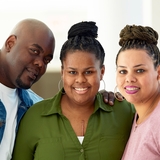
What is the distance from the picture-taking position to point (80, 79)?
4.77 feet

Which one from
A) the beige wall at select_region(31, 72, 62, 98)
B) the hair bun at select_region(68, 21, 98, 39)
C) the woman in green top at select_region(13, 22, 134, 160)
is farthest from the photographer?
the beige wall at select_region(31, 72, 62, 98)

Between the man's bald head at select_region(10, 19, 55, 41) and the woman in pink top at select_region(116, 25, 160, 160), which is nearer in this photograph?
the woman in pink top at select_region(116, 25, 160, 160)

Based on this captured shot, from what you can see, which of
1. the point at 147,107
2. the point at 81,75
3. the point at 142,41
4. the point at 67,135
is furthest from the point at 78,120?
the point at 142,41

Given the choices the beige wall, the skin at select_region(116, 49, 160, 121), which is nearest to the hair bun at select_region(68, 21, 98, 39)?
the skin at select_region(116, 49, 160, 121)

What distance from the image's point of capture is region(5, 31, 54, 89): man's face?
159 centimetres

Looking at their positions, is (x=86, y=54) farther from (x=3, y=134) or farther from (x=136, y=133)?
(x=3, y=134)

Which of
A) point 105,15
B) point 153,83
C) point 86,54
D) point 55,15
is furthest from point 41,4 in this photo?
point 153,83

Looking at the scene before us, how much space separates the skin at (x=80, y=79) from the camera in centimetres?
147

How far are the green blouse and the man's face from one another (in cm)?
15

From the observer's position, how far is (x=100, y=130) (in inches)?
58.0

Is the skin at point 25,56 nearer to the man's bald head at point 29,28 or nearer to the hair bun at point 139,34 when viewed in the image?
the man's bald head at point 29,28

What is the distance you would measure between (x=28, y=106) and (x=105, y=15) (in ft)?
4.50

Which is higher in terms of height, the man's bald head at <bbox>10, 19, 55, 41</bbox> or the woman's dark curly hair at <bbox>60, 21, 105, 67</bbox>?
the man's bald head at <bbox>10, 19, 55, 41</bbox>

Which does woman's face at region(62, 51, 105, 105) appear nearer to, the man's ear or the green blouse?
the green blouse
